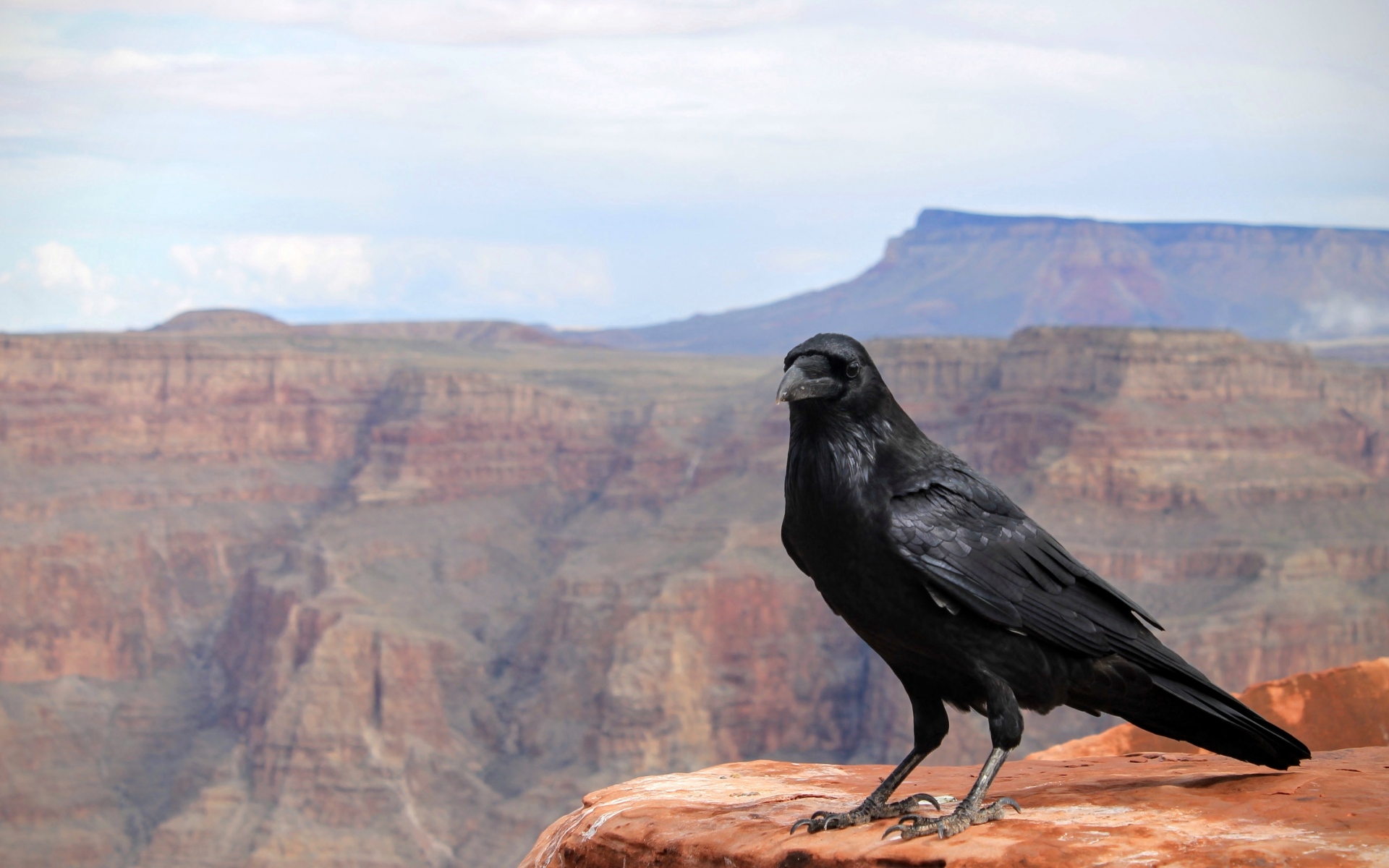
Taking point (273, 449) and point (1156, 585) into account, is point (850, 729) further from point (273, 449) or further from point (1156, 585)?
point (273, 449)

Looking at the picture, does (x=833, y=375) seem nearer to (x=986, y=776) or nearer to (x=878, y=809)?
(x=986, y=776)

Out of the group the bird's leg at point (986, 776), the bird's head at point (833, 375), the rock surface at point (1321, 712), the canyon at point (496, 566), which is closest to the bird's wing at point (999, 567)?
the bird's leg at point (986, 776)

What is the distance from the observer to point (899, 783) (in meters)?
7.04

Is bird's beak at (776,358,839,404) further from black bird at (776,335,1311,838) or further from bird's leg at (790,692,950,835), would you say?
bird's leg at (790,692,950,835)

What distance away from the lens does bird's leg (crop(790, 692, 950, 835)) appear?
22.9 feet

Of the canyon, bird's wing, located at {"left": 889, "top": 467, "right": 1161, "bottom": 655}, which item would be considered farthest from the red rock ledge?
the canyon

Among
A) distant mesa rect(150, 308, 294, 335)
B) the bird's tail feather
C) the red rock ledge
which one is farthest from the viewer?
distant mesa rect(150, 308, 294, 335)

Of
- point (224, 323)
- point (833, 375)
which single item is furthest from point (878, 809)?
point (224, 323)

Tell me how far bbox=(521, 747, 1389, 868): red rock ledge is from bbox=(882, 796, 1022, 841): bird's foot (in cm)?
5

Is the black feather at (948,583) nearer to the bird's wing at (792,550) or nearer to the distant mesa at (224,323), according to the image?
the bird's wing at (792,550)

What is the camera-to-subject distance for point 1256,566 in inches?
2665

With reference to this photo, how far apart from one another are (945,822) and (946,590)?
3.75 ft

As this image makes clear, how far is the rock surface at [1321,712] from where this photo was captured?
11.8 meters

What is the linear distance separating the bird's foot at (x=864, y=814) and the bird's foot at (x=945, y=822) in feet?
0.89
